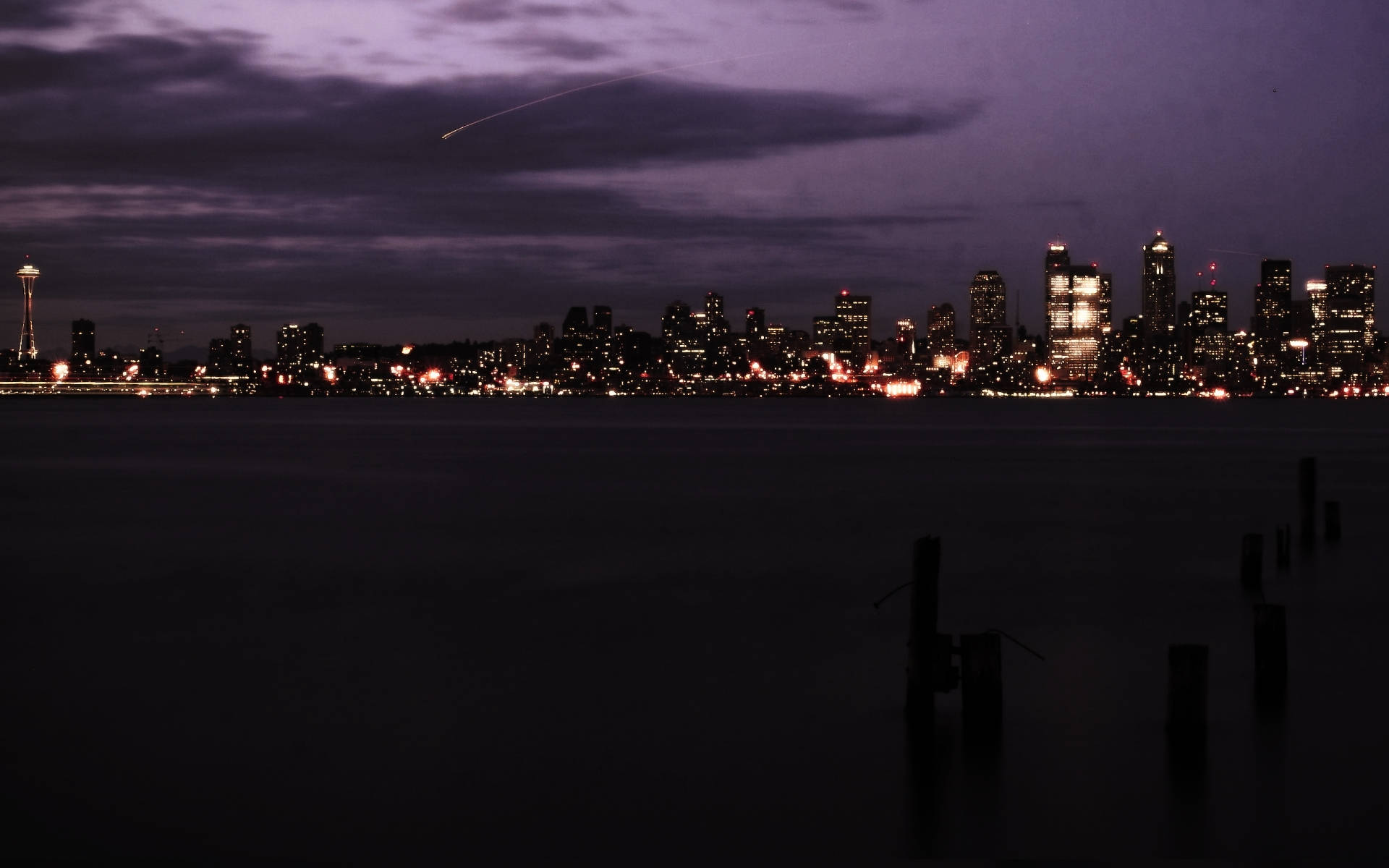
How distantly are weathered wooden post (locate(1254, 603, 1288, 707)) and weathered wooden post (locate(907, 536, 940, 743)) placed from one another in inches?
161

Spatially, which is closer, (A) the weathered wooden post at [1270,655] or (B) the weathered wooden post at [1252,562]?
(A) the weathered wooden post at [1270,655]

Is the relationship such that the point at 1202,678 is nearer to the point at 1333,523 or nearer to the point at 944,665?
the point at 944,665

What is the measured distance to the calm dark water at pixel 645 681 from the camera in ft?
39.4

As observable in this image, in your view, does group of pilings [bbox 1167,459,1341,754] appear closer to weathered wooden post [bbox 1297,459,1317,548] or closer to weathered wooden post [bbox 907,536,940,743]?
weathered wooden post [bbox 907,536,940,743]

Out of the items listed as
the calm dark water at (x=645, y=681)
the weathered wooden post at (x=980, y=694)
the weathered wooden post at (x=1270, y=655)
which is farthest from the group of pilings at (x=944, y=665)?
the weathered wooden post at (x=1270, y=655)

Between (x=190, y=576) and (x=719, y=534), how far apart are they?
49.4ft

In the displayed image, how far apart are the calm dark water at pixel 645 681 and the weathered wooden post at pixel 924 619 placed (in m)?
0.69

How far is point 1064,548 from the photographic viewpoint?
34344mm

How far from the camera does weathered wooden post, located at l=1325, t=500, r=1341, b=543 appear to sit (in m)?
31.1

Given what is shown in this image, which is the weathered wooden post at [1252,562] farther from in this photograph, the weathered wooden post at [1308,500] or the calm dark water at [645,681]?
the weathered wooden post at [1308,500]

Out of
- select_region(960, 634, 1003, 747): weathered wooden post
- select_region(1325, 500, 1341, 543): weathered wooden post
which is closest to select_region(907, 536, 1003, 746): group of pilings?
select_region(960, 634, 1003, 747): weathered wooden post

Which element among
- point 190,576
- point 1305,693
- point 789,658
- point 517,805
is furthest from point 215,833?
point 190,576

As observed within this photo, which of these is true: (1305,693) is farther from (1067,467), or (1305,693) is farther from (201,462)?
(201,462)

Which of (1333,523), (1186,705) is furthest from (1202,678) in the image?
(1333,523)
